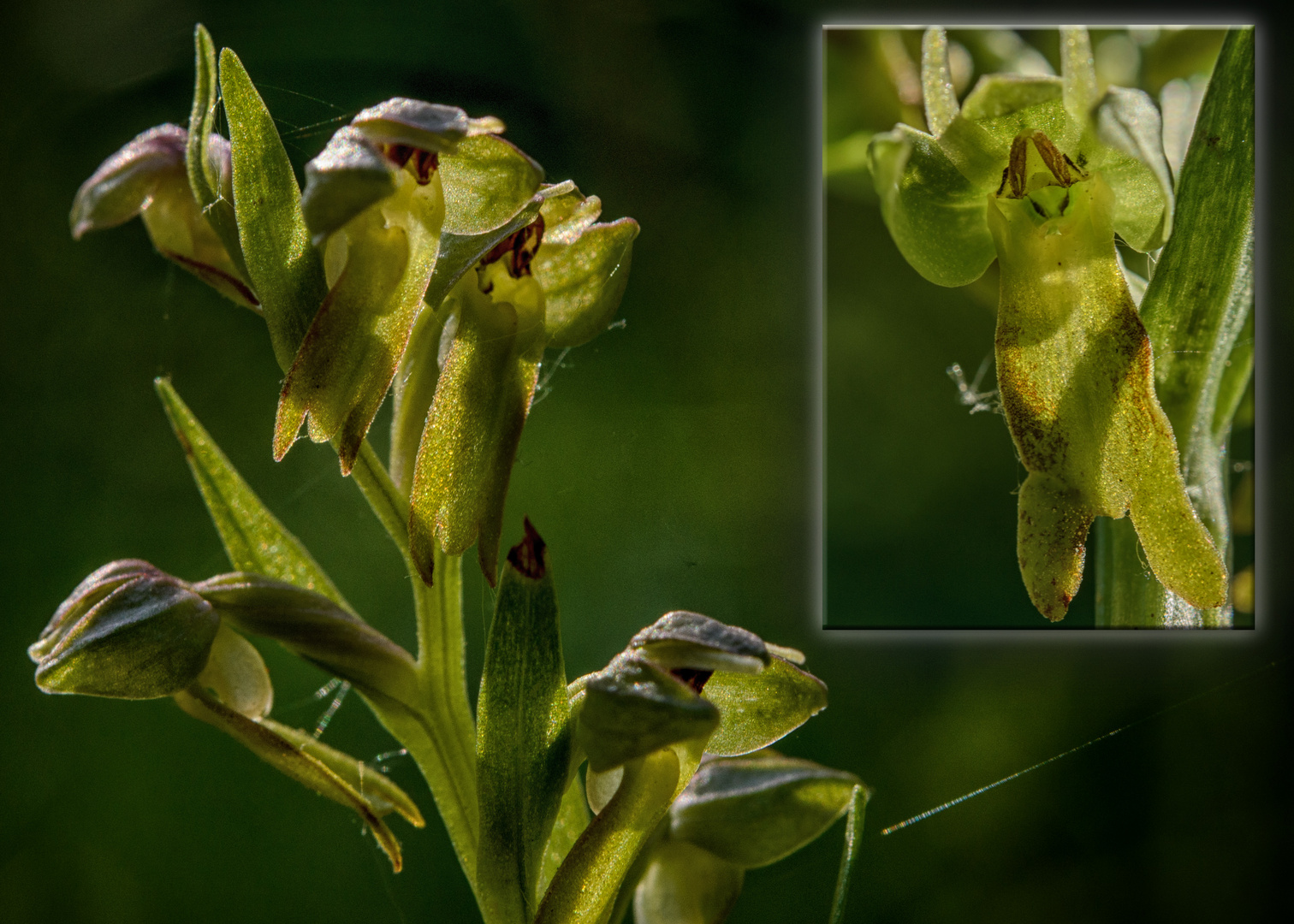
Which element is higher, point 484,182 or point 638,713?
point 484,182

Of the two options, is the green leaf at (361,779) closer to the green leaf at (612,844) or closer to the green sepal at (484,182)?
the green leaf at (612,844)

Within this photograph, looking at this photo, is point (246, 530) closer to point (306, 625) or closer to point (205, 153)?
point (306, 625)

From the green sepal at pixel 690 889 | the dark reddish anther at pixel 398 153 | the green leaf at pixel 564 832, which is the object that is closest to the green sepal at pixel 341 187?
the dark reddish anther at pixel 398 153

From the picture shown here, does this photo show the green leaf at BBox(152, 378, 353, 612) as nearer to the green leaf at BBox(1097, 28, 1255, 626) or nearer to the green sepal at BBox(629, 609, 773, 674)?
the green sepal at BBox(629, 609, 773, 674)

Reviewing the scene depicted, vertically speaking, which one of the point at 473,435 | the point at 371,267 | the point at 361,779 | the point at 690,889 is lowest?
the point at 690,889

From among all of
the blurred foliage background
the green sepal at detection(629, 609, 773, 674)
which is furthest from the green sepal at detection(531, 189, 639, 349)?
the blurred foliage background

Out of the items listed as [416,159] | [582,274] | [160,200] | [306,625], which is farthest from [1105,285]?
[160,200]
